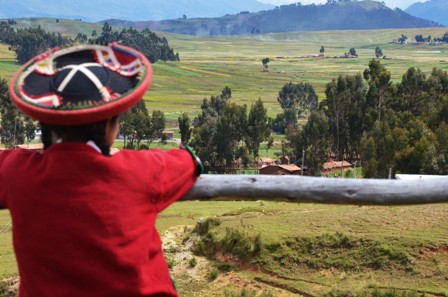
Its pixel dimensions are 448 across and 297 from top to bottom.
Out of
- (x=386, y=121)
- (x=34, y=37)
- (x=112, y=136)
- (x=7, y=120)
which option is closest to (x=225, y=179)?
(x=112, y=136)

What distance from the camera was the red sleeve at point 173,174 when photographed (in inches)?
106

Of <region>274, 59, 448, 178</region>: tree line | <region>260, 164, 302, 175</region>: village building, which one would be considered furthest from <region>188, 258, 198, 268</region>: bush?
<region>260, 164, 302, 175</region>: village building

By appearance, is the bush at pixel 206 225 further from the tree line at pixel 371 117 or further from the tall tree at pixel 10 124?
the tall tree at pixel 10 124

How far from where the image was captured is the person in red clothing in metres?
2.48

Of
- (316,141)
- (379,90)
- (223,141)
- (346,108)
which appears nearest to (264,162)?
(223,141)

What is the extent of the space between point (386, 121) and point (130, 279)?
161ft

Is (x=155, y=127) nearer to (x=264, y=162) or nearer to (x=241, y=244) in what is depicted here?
(x=264, y=162)

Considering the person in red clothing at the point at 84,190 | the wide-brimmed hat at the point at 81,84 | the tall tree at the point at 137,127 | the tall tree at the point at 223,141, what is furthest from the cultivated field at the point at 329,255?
the tall tree at the point at 137,127

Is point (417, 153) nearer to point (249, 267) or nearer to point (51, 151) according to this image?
point (249, 267)

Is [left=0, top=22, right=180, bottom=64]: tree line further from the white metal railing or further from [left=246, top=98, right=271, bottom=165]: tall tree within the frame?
the white metal railing

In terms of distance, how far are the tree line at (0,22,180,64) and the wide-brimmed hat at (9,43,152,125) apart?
115 metres

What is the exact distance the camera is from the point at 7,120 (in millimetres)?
60750

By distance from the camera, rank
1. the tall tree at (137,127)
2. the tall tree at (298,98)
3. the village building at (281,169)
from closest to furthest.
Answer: the village building at (281,169)
the tall tree at (137,127)
the tall tree at (298,98)

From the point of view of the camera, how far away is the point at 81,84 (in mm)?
2512
